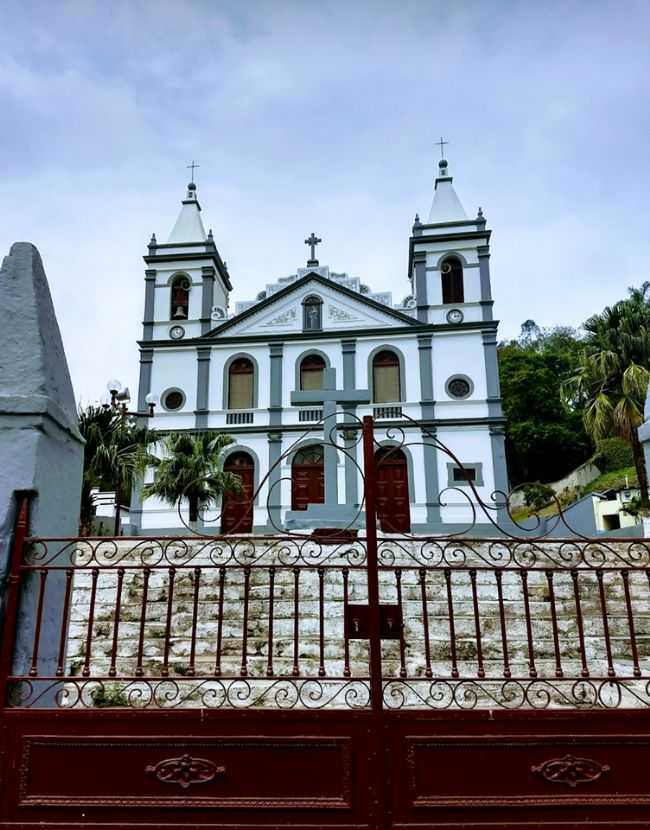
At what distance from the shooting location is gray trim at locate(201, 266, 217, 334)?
70.4 feet

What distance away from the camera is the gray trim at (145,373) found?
2089 centimetres

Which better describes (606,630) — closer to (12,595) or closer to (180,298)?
(12,595)

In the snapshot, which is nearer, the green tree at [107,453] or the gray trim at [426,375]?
the green tree at [107,453]

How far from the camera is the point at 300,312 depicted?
21.3 meters

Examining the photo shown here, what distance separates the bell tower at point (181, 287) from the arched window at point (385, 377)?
5678mm

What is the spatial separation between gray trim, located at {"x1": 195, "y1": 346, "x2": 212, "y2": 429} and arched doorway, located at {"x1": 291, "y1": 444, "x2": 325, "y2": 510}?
342 cm

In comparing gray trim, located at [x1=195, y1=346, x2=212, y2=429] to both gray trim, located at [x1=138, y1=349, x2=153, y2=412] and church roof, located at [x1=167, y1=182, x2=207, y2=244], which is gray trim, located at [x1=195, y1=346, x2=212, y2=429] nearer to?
gray trim, located at [x1=138, y1=349, x2=153, y2=412]

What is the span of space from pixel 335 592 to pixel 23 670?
13.8ft

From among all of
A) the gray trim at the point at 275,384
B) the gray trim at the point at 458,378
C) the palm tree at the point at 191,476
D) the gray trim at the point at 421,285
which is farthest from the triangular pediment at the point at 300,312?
the palm tree at the point at 191,476

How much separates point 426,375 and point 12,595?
1758cm

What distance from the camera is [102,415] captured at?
11.8 meters

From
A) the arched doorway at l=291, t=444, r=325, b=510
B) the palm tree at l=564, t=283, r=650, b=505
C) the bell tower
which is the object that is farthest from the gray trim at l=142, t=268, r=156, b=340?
the palm tree at l=564, t=283, r=650, b=505

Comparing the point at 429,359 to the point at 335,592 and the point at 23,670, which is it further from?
the point at 23,670

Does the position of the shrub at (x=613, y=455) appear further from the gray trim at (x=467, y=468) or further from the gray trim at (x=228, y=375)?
the gray trim at (x=228, y=375)
